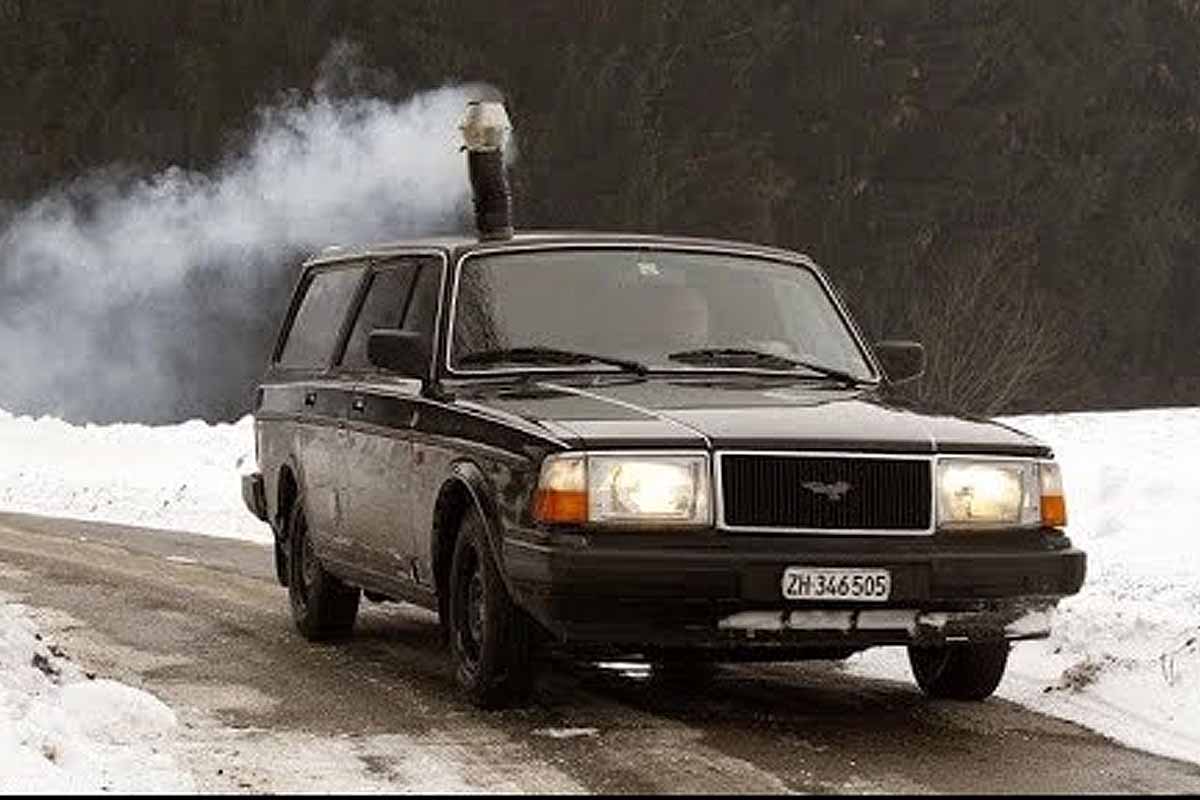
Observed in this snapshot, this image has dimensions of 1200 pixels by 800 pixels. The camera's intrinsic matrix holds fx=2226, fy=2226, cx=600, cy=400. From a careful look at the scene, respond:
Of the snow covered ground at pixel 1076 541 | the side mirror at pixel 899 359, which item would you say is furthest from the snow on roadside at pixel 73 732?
the side mirror at pixel 899 359

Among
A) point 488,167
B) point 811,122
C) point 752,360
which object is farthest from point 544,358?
point 811,122

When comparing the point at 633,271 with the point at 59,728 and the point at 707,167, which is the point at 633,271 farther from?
the point at 707,167

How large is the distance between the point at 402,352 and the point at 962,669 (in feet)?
7.91

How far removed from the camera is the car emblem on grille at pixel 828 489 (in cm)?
721

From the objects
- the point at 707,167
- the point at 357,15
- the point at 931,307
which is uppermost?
the point at 357,15

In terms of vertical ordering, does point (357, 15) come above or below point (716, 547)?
above

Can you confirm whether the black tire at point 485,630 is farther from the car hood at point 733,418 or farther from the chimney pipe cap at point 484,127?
the chimney pipe cap at point 484,127

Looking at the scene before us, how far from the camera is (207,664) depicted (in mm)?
9188

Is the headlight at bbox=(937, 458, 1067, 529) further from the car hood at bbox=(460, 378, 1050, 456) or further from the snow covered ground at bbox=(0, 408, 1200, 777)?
the snow covered ground at bbox=(0, 408, 1200, 777)

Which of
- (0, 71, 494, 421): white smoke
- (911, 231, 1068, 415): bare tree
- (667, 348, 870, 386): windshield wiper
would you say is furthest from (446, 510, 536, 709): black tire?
(0, 71, 494, 421): white smoke

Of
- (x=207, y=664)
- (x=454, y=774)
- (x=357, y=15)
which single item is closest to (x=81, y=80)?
(x=357, y=15)

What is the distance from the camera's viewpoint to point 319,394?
Answer: 9961 mm

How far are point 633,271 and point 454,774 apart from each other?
269 centimetres

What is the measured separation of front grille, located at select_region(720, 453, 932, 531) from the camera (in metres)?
7.20
